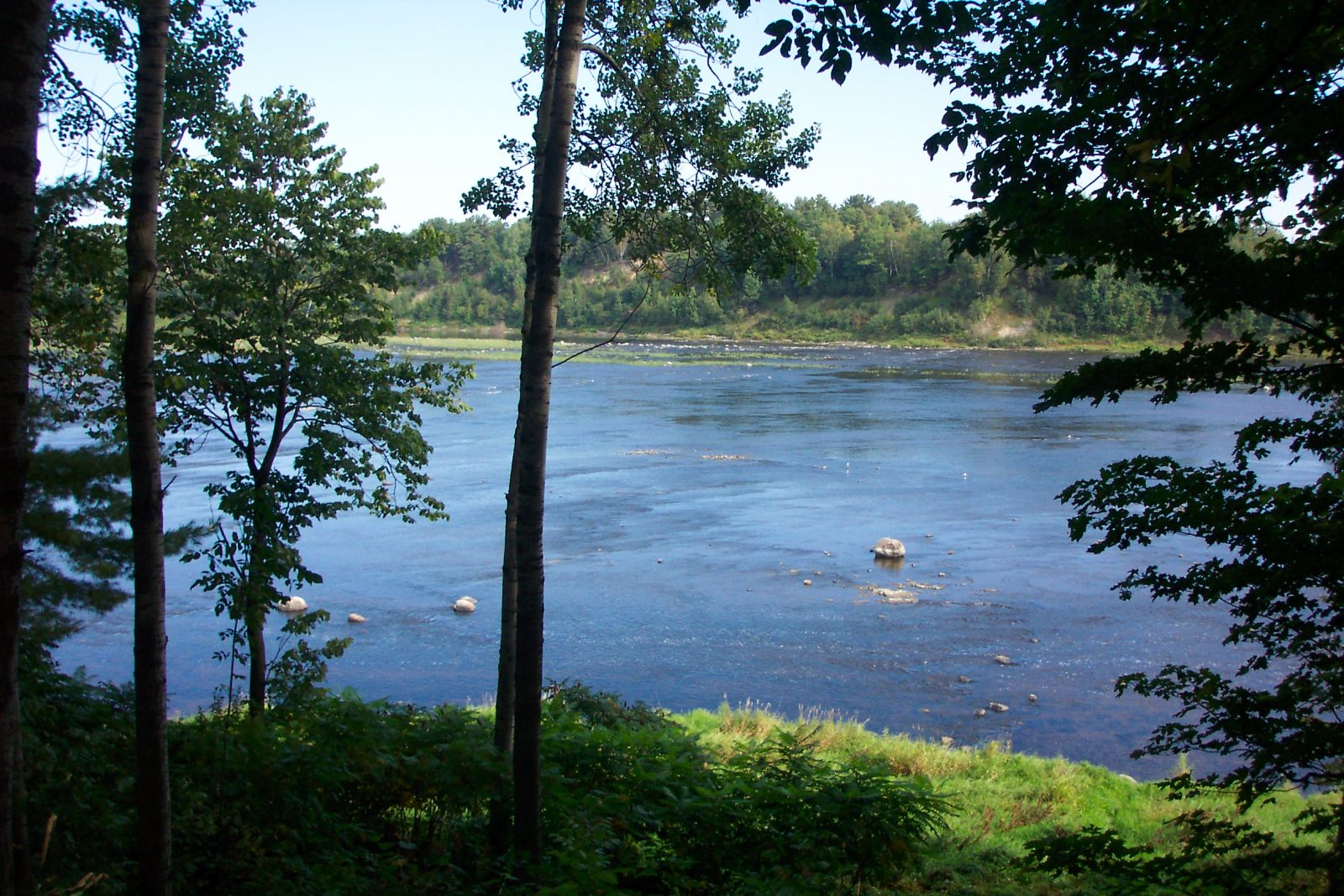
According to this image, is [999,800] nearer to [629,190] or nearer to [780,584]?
[629,190]

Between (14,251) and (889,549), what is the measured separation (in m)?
23.4

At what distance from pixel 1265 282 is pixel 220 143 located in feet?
37.4

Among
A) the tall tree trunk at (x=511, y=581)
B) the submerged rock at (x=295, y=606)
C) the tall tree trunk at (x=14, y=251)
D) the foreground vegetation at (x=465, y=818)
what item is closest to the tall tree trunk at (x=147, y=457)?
the foreground vegetation at (x=465, y=818)

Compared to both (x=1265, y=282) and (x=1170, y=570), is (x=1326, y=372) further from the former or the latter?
(x=1170, y=570)

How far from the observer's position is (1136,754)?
599cm

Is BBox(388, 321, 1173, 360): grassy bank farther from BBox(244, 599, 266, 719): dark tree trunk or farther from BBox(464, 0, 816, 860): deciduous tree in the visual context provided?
BBox(464, 0, 816, 860): deciduous tree

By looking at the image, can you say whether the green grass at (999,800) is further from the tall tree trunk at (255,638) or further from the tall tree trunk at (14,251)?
the tall tree trunk at (14,251)

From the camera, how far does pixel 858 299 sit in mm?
→ 118250

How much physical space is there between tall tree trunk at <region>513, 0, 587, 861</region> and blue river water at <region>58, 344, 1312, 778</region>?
10832mm

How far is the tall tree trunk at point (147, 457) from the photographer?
4512mm

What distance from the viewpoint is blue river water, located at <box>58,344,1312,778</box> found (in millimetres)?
17266

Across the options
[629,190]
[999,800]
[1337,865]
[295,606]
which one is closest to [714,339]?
[295,606]

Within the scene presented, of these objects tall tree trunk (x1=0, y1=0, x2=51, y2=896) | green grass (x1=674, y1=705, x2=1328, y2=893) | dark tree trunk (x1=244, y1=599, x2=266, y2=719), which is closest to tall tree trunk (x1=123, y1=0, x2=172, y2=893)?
tall tree trunk (x1=0, y1=0, x2=51, y2=896)

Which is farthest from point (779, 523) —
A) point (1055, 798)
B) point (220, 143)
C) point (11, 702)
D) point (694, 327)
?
point (694, 327)
